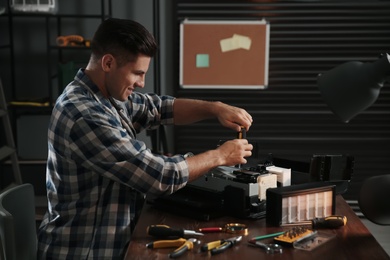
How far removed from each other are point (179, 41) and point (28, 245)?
2.64m

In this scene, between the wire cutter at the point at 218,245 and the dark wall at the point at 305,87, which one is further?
the dark wall at the point at 305,87

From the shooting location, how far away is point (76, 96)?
6.23ft

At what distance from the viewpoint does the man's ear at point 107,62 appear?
77.5 inches

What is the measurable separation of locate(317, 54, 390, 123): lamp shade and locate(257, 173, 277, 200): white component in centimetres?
46

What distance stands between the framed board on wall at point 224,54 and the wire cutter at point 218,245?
9.00 feet

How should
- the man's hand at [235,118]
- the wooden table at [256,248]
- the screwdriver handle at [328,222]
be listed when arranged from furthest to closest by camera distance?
the man's hand at [235,118] → the screwdriver handle at [328,222] → the wooden table at [256,248]

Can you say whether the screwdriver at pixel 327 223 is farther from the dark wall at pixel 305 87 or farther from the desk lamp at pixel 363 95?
the dark wall at pixel 305 87

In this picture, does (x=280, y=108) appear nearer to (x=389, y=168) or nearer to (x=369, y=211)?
(x=389, y=168)

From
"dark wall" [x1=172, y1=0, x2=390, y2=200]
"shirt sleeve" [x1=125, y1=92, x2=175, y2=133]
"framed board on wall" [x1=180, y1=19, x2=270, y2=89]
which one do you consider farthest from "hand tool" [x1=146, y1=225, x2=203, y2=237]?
"framed board on wall" [x1=180, y1=19, x2=270, y2=89]

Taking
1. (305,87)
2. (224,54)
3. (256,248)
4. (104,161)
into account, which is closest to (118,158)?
(104,161)

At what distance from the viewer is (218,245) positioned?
1.64 m

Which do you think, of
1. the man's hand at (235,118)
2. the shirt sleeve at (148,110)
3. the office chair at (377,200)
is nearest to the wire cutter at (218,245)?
the office chair at (377,200)

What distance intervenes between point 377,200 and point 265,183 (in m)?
0.44

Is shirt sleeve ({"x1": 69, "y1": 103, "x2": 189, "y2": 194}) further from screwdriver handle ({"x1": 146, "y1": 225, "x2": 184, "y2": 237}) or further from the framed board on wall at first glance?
the framed board on wall
